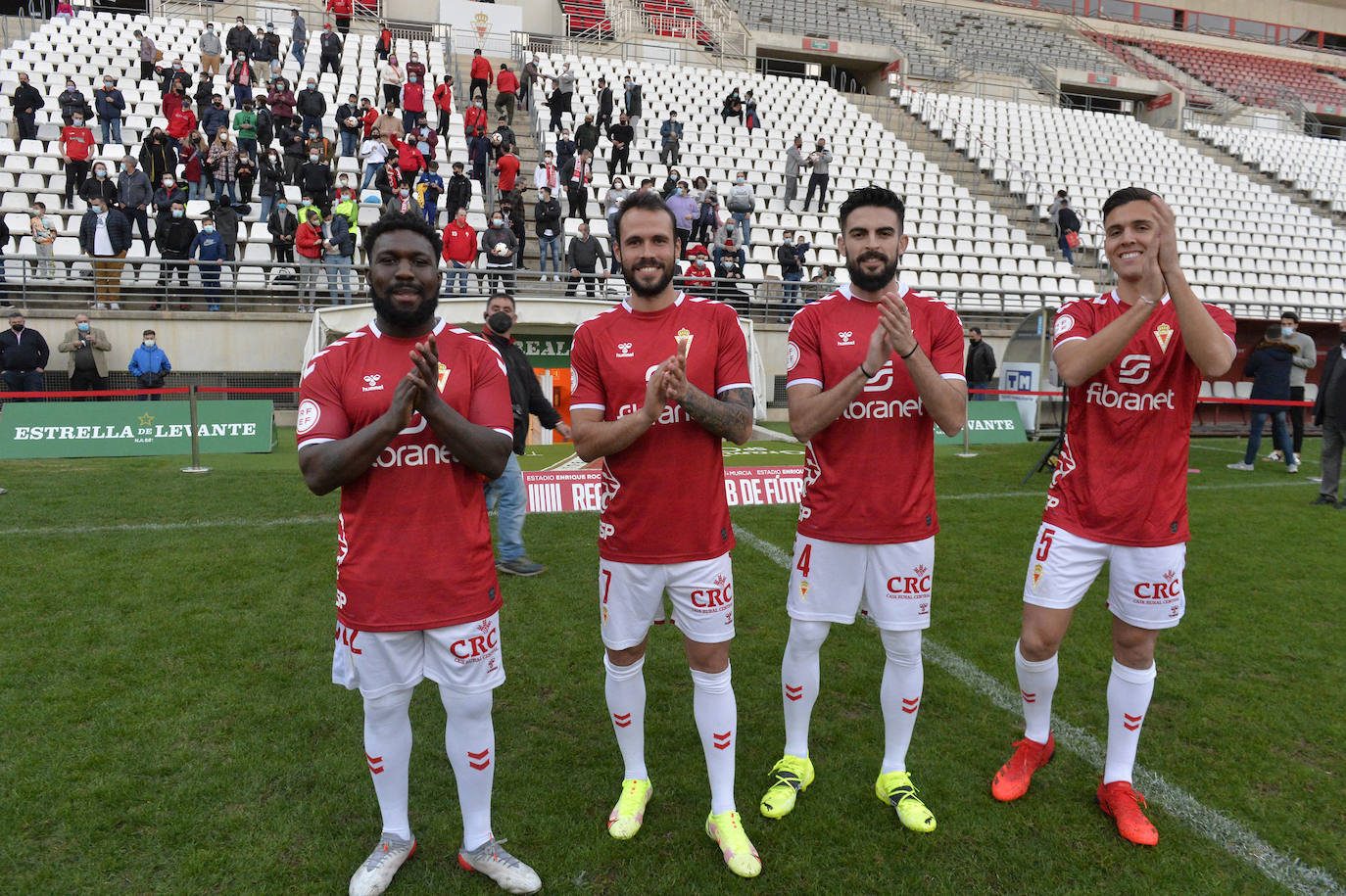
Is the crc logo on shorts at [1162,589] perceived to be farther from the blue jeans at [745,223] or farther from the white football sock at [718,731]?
the blue jeans at [745,223]

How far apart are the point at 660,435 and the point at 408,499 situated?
91 centimetres

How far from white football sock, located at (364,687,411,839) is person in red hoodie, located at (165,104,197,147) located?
1777 centimetres

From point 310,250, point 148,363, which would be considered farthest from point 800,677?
point 310,250

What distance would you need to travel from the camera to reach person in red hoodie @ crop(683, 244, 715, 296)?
15195 millimetres

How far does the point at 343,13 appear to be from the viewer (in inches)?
970

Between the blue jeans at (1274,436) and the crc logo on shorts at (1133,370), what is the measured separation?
31.5 ft

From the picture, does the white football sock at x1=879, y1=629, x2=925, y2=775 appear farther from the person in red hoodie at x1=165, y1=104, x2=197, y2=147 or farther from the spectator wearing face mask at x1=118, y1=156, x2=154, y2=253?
the person in red hoodie at x1=165, y1=104, x2=197, y2=147

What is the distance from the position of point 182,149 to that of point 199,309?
4.15 m

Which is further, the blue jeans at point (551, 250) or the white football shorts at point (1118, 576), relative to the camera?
the blue jeans at point (551, 250)

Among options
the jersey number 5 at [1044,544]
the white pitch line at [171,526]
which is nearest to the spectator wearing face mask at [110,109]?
the white pitch line at [171,526]

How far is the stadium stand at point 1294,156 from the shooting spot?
96.0 feet

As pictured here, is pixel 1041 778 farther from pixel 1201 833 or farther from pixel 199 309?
pixel 199 309

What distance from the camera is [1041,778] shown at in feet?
11.8

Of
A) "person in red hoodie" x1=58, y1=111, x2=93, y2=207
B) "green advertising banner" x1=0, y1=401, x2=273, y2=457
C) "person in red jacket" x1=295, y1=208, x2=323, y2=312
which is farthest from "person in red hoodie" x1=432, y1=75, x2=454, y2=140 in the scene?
"green advertising banner" x1=0, y1=401, x2=273, y2=457
